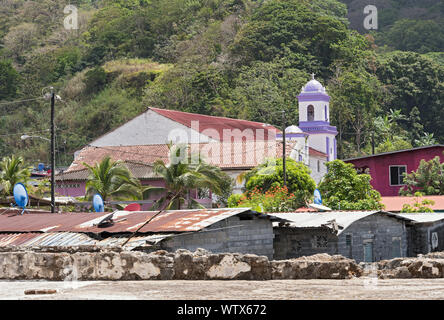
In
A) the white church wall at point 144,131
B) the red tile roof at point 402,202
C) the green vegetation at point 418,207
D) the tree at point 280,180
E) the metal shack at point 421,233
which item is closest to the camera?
the metal shack at point 421,233

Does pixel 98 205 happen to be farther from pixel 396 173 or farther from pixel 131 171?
pixel 396 173

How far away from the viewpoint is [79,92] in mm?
81375

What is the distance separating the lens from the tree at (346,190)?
1360 inches

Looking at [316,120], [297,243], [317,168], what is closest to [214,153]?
[317,168]

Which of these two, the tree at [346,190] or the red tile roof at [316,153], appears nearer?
the tree at [346,190]

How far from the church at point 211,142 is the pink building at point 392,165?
553 centimetres

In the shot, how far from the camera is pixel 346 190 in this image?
35.4 metres

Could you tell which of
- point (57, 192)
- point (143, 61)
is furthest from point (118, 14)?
point (57, 192)

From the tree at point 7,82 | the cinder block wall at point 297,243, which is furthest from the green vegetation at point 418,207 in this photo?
the tree at point 7,82

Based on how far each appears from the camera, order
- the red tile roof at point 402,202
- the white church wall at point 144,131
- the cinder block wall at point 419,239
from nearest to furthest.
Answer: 1. the cinder block wall at point 419,239
2. the red tile roof at point 402,202
3. the white church wall at point 144,131

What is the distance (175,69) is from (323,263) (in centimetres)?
6444

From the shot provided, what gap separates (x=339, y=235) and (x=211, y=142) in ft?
89.6

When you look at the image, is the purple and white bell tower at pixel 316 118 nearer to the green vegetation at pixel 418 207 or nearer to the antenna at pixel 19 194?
the green vegetation at pixel 418 207

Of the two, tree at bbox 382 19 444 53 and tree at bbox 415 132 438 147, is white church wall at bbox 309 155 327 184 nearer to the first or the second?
tree at bbox 415 132 438 147
